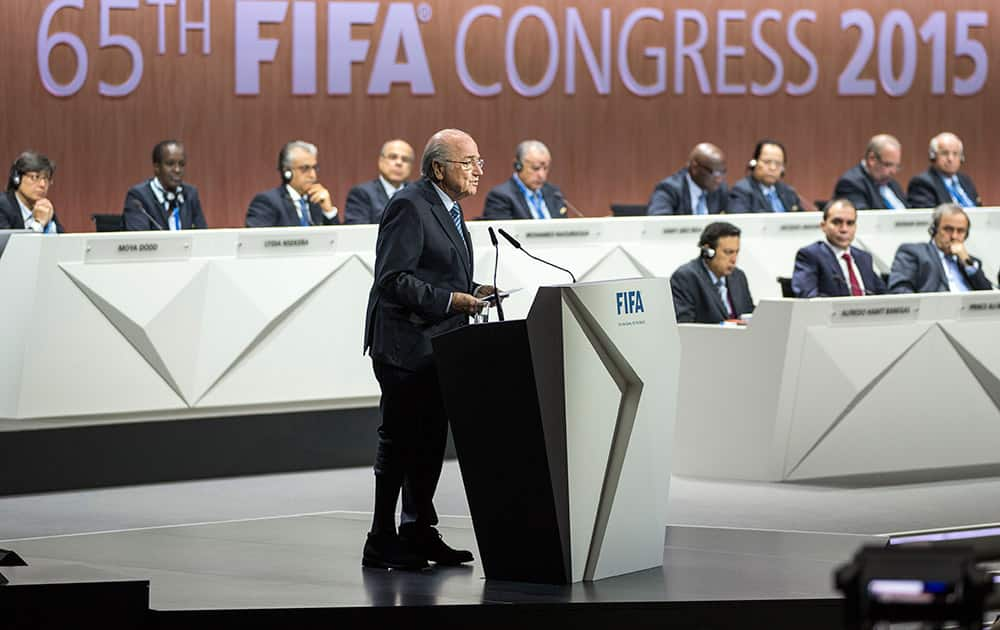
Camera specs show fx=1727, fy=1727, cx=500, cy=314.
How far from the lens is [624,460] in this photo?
4.59 meters

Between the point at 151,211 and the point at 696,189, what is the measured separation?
3.00 m

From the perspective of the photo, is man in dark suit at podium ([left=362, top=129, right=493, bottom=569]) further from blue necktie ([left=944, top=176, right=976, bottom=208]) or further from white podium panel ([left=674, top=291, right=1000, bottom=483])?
blue necktie ([left=944, top=176, right=976, bottom=208])

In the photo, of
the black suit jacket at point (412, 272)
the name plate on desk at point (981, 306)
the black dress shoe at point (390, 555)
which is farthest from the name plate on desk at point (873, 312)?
the black dress shoe at point (390, 555)

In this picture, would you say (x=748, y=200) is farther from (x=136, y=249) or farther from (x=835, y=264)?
(x=136, y=249)

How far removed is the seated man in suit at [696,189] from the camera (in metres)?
9.35

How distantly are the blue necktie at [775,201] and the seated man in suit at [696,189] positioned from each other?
12.4 inches

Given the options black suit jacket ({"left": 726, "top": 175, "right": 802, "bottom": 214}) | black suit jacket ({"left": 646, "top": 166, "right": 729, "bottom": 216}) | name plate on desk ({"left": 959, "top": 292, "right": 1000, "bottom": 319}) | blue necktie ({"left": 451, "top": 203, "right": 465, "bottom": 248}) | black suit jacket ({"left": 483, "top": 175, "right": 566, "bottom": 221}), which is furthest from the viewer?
black suit jacket ({"left": 726, "top": 175, "right": 802, "bottom": 214})

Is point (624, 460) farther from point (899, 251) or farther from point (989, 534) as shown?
point (899, 251)

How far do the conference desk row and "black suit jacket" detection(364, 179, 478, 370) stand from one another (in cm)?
218

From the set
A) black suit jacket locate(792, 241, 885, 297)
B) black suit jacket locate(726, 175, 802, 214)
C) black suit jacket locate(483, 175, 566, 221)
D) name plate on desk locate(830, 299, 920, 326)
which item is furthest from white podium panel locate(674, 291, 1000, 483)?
black suit jacket locate(726, 175, 802, 214)

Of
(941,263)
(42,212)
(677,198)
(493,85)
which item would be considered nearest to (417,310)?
(42,212)

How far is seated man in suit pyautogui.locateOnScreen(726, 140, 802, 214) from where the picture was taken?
9.59 meters

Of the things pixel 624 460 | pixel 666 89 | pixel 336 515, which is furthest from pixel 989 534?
pixel 666 89

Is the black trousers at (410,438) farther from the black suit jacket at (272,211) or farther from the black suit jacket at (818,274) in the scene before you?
the black suit jacket at (272,211)
